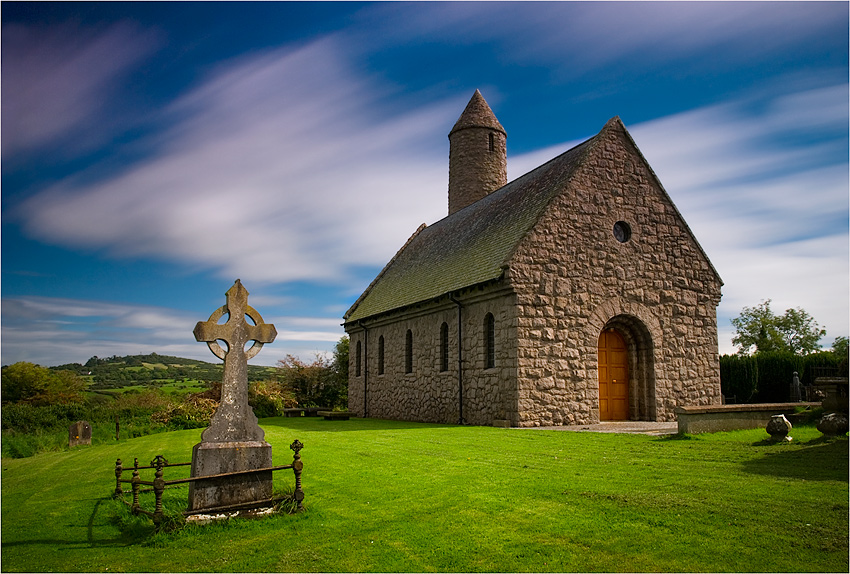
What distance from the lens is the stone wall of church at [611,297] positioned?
62.5ft

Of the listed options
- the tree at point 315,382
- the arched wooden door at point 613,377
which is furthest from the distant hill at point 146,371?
the arched wooden door at point 613,377

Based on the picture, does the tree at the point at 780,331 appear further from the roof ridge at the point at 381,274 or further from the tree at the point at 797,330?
the roof ridge at the point at 381,274

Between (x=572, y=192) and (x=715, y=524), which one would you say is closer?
(x=715, y=524)

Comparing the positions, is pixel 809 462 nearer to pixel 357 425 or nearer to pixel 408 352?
pixel 357 425

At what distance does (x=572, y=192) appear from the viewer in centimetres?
2028

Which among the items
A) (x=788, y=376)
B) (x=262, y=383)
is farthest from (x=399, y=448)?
(x=788, y=376)

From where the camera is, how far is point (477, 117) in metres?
33.0

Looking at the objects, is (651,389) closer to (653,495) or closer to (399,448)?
(399,448)

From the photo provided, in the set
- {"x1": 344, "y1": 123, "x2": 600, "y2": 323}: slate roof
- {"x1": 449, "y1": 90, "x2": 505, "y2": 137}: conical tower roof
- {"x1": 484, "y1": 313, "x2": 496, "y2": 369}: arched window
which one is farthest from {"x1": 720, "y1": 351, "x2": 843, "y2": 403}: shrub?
{"x1": 484, "y1": 313, "x2": 496, "y2": 369}: arched window

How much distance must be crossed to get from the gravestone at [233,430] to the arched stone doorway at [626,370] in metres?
14.5

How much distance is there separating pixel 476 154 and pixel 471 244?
10.0 meters

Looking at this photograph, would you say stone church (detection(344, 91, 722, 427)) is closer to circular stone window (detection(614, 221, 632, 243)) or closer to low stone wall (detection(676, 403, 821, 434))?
circular stone window (detection(614, 221, 632, 243))

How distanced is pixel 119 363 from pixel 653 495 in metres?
56.8

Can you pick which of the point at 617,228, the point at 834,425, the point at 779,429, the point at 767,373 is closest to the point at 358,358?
the point at 617,228
